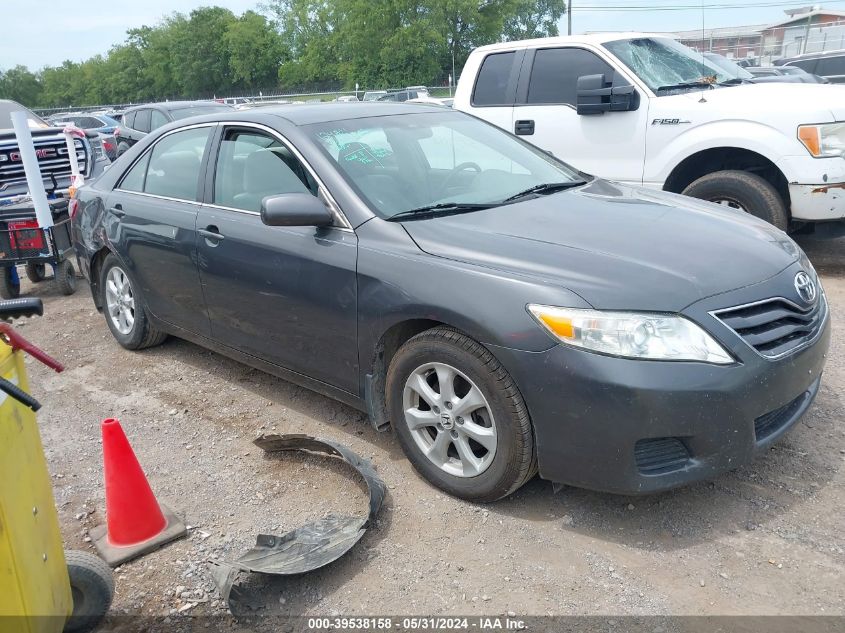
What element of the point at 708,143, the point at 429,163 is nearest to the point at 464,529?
the point at 429,163

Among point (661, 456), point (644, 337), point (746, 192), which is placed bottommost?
point (661, 456)

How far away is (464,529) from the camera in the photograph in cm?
296

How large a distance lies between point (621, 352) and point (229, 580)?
165cm

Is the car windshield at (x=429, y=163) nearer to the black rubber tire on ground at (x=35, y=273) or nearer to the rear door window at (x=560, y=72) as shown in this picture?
the rear door window at (x=560, y=72)

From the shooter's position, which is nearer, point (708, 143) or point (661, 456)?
point (661, 456)

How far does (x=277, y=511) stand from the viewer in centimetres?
323

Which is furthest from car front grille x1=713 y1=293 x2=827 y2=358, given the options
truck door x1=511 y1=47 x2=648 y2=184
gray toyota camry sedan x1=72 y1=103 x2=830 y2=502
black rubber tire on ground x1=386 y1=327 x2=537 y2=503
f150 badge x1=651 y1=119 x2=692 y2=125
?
truck door x1=511 y1=47 x2=648 y2=184

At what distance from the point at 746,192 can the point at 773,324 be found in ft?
11.3

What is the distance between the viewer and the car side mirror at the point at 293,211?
334cm

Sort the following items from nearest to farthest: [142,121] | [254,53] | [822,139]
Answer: [822,139]
[142,121]
[254,53]

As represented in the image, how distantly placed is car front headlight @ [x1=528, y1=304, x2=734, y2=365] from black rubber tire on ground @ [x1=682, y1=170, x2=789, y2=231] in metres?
3.63

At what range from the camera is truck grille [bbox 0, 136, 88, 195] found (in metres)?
7.84

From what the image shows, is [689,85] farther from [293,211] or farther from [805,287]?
[293,211]

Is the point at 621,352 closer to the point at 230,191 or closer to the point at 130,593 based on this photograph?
the point at 130,593
